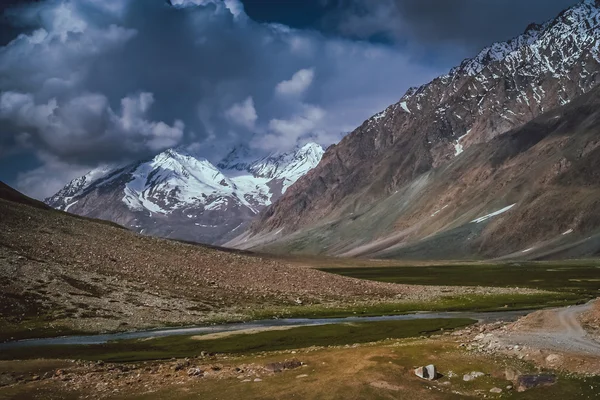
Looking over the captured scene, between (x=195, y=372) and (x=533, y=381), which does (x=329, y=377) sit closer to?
(x=195, y=372)

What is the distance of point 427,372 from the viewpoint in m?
33.6

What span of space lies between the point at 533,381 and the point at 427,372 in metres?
5.87

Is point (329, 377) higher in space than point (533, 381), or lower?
higher

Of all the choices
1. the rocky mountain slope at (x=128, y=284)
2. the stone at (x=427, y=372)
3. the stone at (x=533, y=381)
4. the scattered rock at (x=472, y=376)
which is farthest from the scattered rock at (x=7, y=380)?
the stone at (x=533, y=381)

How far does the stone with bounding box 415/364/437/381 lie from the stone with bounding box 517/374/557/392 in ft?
15.4

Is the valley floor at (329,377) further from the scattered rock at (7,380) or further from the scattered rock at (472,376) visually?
the scattered rock at (472,376)

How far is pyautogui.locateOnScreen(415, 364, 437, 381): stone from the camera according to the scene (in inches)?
1312

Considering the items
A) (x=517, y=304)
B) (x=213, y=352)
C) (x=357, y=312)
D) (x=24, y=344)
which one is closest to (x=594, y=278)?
(x=517, y=304)

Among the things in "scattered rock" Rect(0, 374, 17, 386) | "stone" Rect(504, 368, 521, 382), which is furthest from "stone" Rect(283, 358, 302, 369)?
"scattered rock" Rect(0, 374, 17, 386)

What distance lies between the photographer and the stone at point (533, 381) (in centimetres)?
3034

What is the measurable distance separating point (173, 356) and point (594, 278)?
134227 mm

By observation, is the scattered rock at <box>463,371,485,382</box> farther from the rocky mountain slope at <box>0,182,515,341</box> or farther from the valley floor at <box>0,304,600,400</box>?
the rocky mountain slope at <box>0,182,515,341</box>

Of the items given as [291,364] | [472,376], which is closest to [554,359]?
[472,376]

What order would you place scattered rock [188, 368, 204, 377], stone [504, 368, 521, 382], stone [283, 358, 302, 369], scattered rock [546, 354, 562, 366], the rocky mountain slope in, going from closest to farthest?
stone [504, 368, 521, 382], scattered rock [546, 354, 562, 366], scattered rock [188, 368, 204, 377], stone [283, 358, 302, 369], the rocky mountain slope
